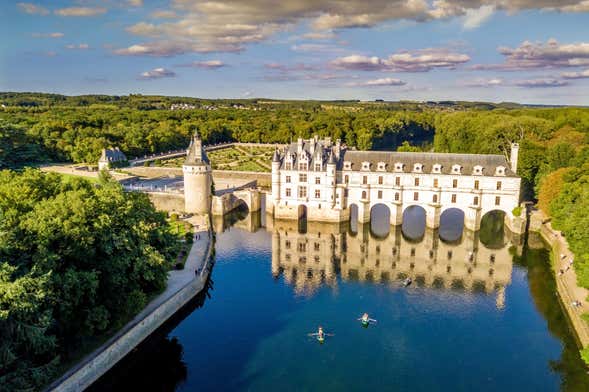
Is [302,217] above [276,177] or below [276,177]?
below

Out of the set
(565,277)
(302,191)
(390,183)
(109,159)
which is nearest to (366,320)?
(565,277)

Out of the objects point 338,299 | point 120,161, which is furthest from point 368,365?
point 120,161

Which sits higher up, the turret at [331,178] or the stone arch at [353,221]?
the turret at [331,178]

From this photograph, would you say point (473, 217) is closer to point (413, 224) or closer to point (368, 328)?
point (413, 224)

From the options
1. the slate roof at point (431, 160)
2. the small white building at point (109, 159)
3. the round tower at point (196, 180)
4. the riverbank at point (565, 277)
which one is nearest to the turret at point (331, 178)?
the slate roof at point (431, 160)

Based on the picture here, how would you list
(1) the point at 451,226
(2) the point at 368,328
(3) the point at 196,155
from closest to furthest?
(2) the point at 368,328 < (1) the point at 451,226 < (3) the point at 196,155

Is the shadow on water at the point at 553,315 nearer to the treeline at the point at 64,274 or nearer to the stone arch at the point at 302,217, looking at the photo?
the stone arch at the point at 302,217
